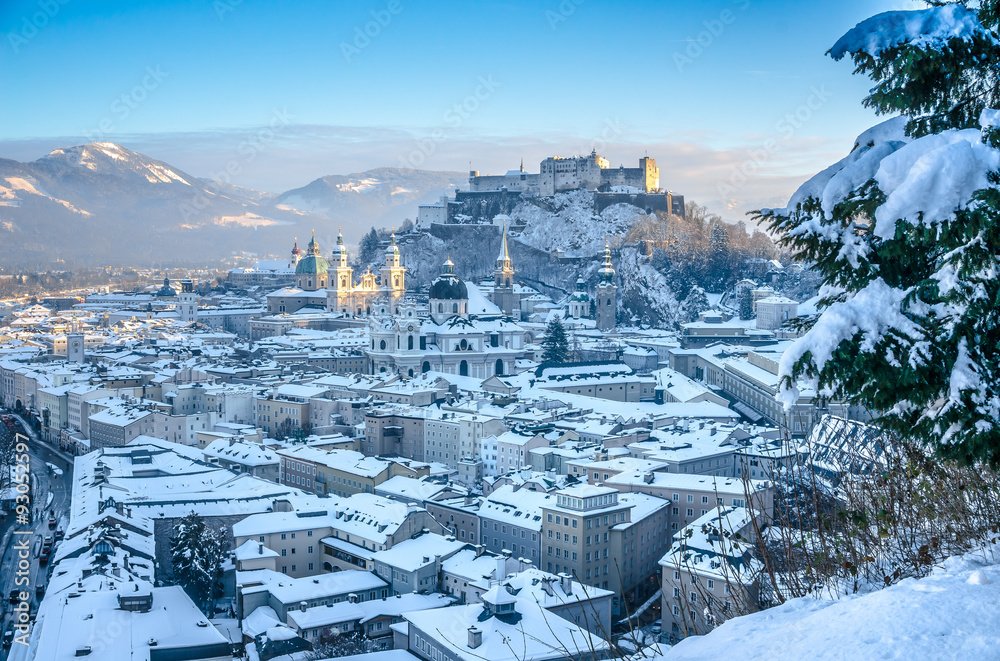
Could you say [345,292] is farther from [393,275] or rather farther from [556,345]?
[556,345]

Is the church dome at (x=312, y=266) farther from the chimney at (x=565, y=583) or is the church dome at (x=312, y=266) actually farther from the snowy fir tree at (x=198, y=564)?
the chimney at (x=565, y=583)

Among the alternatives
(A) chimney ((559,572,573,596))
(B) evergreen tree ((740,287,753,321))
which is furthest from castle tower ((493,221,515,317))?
(A) chimney ((559,572,573,596))

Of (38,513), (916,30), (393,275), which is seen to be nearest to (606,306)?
Answer: (393,275)

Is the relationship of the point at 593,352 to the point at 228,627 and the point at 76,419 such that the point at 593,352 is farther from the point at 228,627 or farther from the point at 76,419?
the point at 228,627

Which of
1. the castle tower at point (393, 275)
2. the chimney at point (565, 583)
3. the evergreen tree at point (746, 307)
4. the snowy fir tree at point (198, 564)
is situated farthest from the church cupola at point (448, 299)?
the chimney at point (565, 583)

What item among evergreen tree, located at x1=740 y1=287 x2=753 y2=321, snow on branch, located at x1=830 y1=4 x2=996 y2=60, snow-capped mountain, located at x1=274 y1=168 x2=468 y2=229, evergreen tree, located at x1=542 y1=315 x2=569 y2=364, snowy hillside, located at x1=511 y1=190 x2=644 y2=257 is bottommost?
evergreen tree, located at x1=542 y1=315 x2=569 y2=364

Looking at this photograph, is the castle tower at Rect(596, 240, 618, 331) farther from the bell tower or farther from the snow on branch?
the snow on branch
